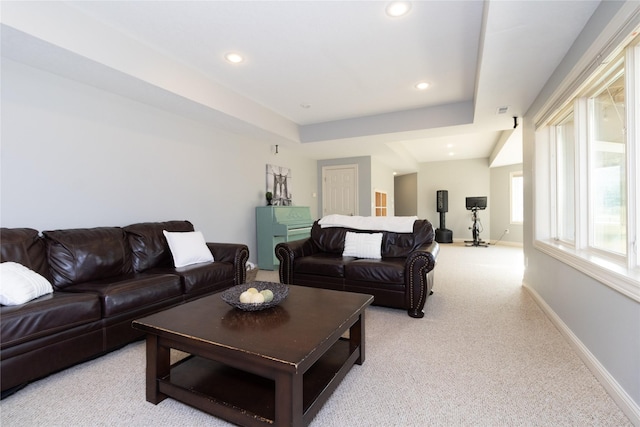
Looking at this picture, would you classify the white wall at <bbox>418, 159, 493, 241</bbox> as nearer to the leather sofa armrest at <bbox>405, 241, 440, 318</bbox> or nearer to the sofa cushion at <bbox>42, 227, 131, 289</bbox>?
the leather sofa armrest at <bbox>405, 241, 440, 318</bbox>

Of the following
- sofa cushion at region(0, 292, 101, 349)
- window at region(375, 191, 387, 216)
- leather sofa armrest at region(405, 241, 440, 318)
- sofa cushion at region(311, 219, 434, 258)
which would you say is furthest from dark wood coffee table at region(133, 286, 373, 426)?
window at region(375, 191, 387, 216)

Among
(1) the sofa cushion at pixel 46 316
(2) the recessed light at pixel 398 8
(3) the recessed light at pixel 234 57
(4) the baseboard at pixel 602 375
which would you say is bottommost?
(4) the baseboard at pixel 602 375

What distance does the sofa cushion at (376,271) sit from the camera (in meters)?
2.87

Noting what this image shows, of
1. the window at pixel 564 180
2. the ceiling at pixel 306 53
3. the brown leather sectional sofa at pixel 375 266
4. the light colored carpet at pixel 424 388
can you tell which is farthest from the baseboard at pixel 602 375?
the ceiling at pixel 306 53

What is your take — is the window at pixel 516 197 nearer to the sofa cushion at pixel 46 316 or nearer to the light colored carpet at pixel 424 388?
the light colored carpet at pixel 424 388

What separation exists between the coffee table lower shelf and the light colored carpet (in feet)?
0.36

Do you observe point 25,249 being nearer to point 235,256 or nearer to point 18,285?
point 18,285

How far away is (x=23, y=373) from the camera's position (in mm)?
1643

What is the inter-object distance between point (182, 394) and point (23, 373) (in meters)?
0.98

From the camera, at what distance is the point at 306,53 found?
9.33 feet

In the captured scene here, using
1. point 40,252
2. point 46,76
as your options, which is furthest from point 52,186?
point 46,76

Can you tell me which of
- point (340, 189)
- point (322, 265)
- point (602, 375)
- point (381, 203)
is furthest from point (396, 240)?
point (381, 203)

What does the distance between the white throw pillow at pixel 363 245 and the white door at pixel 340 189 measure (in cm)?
333

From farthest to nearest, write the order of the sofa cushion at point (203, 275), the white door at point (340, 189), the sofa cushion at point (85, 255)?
the white door at point (340, 189)
the sofa cushion at point (203, 275)
the sofa cushion at point (85, 255)
